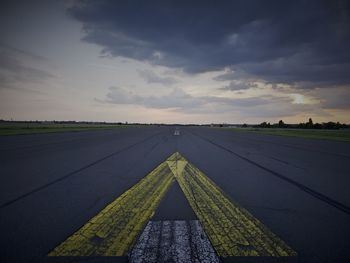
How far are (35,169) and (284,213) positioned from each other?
775cm

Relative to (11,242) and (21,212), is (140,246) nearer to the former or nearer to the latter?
(11,242)

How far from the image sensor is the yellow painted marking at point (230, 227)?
2922 millimetres

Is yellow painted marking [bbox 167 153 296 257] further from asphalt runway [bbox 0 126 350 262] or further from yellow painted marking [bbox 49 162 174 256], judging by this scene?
yellow painted marking [bbox 49 162 174 256]

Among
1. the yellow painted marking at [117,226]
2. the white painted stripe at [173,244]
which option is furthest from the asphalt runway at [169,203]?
the white painted stripe at [173,244]

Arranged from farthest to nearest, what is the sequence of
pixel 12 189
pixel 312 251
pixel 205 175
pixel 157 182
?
1. pixel 205 175
2. pixel 157 182
3. pixel 12 189
4. pixel 312 251

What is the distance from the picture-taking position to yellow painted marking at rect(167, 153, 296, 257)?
2.92 metres

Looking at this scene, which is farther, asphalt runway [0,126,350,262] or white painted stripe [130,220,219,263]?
asphalt runway [0,126,350,262]

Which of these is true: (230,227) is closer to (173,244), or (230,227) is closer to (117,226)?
(173,244)

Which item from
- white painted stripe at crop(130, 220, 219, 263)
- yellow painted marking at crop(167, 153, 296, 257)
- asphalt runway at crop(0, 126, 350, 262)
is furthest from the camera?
asphalt runway at crop(0, 126, 350, 262)

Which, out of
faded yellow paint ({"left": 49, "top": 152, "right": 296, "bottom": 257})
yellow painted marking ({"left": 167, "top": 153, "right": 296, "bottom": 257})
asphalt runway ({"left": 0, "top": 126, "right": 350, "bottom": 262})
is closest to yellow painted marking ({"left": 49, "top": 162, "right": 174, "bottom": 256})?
faded yellow paint ({"left": 49, "top": 152, "right": 296, "bottom": 257})

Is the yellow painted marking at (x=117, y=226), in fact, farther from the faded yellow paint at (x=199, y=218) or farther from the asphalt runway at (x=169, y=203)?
the asphalt runway at (x=169, y=203)

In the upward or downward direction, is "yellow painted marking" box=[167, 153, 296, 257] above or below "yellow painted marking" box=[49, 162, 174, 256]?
above

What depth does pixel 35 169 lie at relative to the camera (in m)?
8.20

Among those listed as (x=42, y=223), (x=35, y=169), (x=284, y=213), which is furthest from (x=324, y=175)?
(x=35, y=169)
